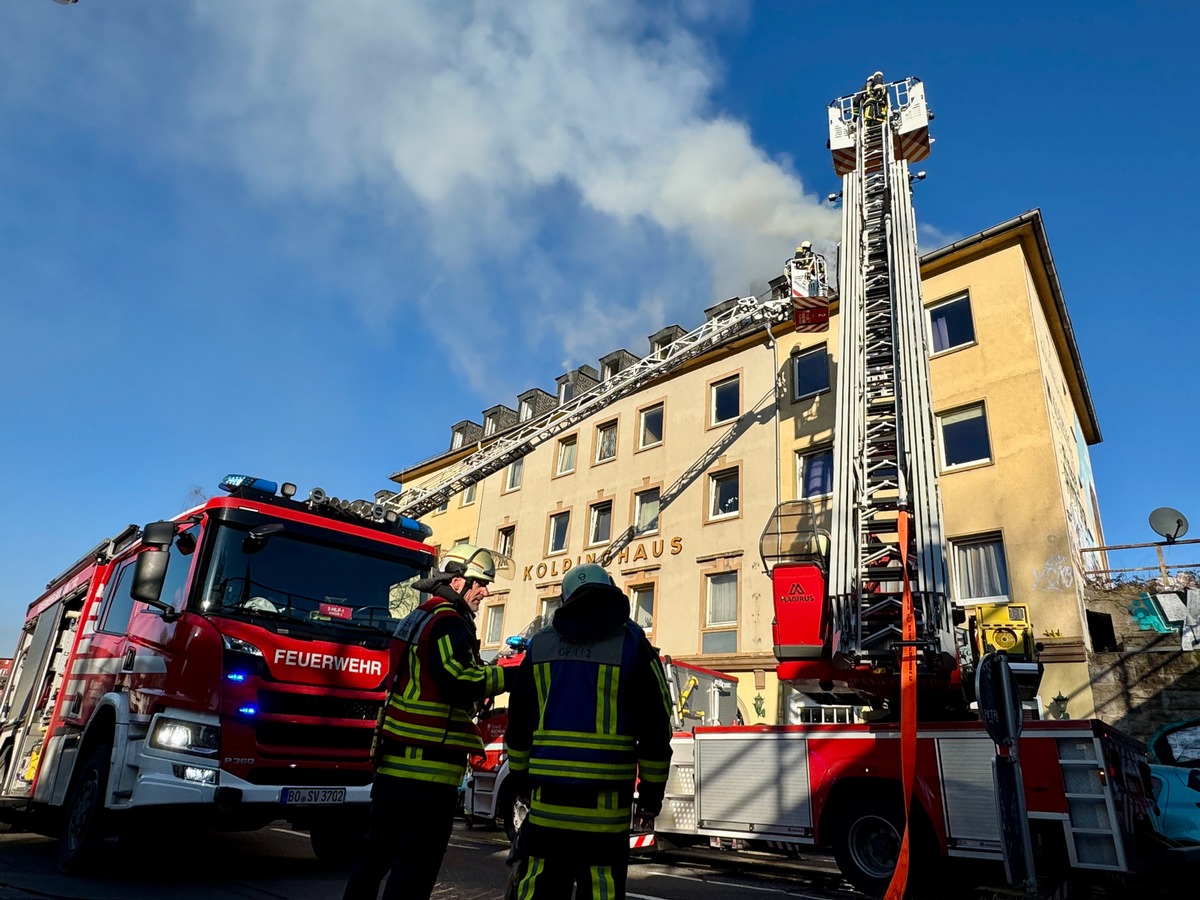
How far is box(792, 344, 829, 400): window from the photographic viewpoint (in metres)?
19.6

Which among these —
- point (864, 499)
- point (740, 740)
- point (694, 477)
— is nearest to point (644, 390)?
point (694, 477)

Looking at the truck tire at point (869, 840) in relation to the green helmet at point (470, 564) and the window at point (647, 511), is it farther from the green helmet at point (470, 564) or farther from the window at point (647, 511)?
the window at point (647, 511)

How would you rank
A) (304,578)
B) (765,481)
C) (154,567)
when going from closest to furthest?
1. (154,567)
2. (304,578)
3. (765,481)

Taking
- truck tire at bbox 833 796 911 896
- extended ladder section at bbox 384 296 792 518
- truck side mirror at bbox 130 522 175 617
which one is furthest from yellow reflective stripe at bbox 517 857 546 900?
extended ladder section at bbox 384 296 792 518

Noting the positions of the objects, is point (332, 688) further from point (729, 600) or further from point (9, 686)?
point (729, 600)

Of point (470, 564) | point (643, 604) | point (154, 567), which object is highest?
point (643, 604)

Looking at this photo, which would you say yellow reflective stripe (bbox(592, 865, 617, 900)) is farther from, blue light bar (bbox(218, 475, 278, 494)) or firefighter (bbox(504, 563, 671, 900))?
blue light bar (bbox(218, 475, 278, 494))

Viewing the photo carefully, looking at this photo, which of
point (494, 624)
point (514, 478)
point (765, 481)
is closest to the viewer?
point (765, 481)

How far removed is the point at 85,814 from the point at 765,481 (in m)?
15.7

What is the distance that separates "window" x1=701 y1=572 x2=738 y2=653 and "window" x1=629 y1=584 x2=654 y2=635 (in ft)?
6.25

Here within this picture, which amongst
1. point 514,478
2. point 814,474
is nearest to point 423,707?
point 814,474

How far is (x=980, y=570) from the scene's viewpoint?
1543 cm

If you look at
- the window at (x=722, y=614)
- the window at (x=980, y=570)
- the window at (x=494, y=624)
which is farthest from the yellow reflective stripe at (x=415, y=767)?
the window at (x=494, y=624)

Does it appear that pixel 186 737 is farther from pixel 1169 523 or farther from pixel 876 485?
pixel 1169 523
